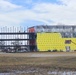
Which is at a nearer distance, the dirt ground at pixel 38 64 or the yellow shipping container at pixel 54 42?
the dirt ground at pixel 38 64

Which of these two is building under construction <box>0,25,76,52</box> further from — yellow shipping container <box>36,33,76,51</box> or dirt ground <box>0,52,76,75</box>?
dirt ground <box>0,52,76,75</box>

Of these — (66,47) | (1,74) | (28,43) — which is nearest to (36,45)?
(28,43)

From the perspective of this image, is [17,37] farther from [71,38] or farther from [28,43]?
[71,38]

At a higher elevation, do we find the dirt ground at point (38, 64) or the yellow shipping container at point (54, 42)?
the yellow shipping container at point (54, 42)

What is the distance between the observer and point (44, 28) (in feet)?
497

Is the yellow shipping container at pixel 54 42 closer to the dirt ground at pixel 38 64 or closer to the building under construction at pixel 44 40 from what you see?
the building under construction at pixel 44 40

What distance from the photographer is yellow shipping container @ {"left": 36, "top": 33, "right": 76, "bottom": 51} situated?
14650 cm

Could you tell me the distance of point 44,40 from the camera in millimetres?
149375

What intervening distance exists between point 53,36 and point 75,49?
11812mm

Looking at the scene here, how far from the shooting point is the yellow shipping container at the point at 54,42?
146500mm

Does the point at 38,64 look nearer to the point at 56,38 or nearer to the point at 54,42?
the point at 54,42

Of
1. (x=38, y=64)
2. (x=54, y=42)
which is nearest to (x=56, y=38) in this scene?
(x=54, y=42)

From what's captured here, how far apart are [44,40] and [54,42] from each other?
4.53m

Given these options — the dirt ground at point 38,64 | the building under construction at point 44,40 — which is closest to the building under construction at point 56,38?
the building under construction at point 44,40
